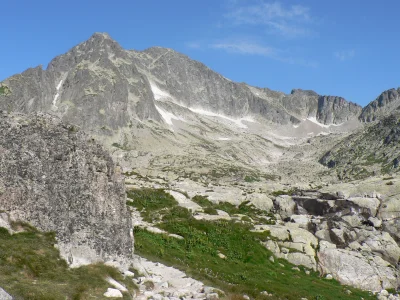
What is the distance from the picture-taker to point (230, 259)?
1335 inches

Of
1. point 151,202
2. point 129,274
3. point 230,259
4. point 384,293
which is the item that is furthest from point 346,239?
point 129,274

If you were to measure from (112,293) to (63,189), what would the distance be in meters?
8.31

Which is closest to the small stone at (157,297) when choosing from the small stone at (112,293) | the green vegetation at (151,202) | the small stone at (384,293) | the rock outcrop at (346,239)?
the small stone at (112,293)

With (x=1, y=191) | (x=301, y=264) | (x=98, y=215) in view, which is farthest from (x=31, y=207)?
(x=301, y=264)

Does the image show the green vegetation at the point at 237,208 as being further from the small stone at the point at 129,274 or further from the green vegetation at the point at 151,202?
the small stone at the point at 129,274

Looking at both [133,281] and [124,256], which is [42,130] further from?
[133,281]

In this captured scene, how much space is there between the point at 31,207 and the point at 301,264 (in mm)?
30204

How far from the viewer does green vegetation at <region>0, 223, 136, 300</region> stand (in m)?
15.5

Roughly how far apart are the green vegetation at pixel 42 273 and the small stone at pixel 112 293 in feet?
0.98

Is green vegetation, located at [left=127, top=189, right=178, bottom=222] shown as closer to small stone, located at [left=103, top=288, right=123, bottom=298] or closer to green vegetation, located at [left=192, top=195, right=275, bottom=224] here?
green vegetation, located at [left=192, top=195, right=275, bottom=224]

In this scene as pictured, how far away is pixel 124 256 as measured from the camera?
76.0 ft

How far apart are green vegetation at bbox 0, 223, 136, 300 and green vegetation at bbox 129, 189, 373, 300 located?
8237mm

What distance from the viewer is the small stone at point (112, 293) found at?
17.3 meters

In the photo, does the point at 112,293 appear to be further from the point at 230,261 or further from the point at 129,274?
the point at 230,261
